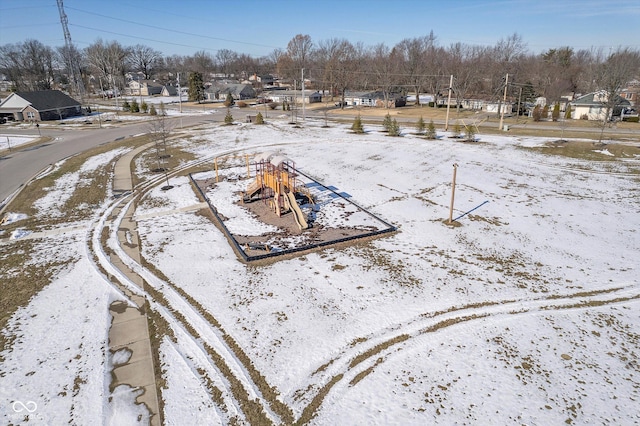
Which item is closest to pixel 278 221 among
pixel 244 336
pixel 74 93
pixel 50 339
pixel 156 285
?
pixel 156 285

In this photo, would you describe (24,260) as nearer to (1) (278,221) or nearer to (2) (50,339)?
(2) (50,339)

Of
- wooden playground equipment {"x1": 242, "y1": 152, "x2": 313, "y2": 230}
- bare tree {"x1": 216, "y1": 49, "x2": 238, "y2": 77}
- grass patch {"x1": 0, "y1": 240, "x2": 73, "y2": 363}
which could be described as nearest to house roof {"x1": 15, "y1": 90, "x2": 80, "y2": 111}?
grass patch {"x1": 0, "y1": 240, "x2": 73, "y2": 363}

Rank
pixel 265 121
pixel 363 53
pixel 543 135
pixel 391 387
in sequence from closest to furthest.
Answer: pixel 391 387
pixel 543 135
pixel 265 121
pixel 363 53

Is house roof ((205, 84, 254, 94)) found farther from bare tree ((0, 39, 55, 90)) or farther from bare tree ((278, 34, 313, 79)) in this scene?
bare tree ((0, 39, 55, 90))

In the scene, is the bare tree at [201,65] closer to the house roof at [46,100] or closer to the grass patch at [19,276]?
the house roof at [46,100]

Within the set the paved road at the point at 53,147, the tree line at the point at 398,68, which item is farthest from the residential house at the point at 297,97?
the paved road at the point at 53,147

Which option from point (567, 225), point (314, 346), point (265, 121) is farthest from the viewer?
point (265, 121)
